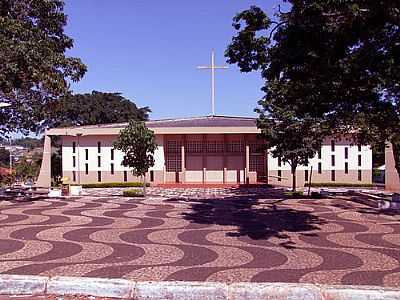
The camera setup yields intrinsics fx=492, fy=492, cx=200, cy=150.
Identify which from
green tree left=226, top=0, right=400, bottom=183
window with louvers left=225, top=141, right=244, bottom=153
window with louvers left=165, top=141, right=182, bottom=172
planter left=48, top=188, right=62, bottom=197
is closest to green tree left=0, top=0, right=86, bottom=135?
planter left=48, top=188, right=62, bottom=197

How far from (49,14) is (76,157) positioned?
65.9 feet

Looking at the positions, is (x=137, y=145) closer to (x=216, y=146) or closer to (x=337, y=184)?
(x=216, y=146)

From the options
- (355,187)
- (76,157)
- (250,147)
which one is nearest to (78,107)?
(76,157)

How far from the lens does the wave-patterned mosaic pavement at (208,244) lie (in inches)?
→ 277

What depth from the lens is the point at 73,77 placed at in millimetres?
18438

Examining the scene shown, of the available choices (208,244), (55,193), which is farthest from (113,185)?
(208,244)

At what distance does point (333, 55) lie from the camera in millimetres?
9367

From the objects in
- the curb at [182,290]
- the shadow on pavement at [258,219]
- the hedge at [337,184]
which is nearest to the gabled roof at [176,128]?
the hedge at [337,184]

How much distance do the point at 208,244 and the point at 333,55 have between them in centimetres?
435

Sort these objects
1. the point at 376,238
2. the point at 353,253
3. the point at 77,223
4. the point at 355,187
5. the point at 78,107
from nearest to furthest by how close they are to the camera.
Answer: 1. the point at 353,253
2. the point at 376,238
3. the point at 77,223
4. the point at 355,187
5. the point at 78,107

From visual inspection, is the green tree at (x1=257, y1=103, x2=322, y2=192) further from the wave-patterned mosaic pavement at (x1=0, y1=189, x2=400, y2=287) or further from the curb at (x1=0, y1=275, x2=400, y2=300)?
the curb at (x1=0, y1=275, x2=400, y2=300)

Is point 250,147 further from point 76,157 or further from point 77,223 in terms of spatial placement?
point 77,223

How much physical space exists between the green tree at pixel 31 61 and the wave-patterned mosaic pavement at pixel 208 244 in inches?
170

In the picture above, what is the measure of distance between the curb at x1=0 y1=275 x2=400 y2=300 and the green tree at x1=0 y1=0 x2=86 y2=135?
1022 cm
